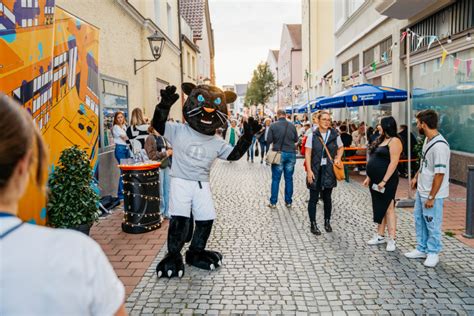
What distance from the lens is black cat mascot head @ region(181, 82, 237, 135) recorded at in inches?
196

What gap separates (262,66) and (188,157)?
4946cm

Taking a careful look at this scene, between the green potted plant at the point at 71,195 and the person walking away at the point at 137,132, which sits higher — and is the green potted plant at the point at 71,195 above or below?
below

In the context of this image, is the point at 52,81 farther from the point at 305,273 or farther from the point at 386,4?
the point at 386,4

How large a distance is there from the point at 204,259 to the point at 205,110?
5.73ft

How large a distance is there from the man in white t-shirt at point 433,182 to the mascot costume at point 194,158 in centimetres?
201

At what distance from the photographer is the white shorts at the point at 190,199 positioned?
4.91 metres

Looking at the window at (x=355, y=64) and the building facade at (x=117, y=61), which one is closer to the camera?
the building facade at (x=117, y=61)

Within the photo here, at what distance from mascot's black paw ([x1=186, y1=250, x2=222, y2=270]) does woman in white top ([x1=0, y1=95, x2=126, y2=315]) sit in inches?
148

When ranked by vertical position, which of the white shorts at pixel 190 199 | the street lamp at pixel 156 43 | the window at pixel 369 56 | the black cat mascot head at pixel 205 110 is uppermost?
the window at pixel 369 56

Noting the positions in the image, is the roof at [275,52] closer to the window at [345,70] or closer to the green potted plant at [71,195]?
the window at [345,70]

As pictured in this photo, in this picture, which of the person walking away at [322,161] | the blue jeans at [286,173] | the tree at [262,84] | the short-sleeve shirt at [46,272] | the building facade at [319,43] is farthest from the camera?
the tree at [262,84]

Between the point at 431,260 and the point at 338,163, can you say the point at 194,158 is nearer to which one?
the point at 338,163

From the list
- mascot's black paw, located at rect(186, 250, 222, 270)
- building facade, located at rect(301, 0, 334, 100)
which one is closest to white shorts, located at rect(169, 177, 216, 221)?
mascot's black paw, located at rect(186, 250, 222, 270)

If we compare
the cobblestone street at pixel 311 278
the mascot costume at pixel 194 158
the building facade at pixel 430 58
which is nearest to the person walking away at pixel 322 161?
the cobblestone street at pixel 311 278
